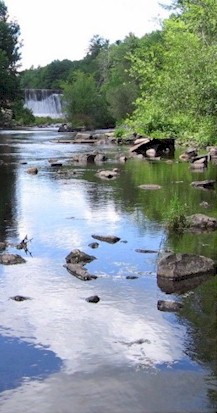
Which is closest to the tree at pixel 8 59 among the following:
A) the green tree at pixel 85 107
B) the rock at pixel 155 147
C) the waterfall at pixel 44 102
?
the green tree at pixel 85 107

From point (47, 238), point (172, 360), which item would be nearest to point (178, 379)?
point (172, 360)

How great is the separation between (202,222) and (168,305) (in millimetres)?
5905

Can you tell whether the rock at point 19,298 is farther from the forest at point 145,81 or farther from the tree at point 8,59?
the tree at point 8,59

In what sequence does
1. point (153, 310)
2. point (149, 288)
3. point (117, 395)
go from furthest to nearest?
point (149, 288), point (153, 310), point (117, 395)

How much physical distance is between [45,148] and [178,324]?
34567mm

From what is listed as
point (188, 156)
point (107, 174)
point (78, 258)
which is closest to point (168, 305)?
point (78, 258)

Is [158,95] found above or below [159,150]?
above

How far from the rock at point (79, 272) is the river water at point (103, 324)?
12 centimetres

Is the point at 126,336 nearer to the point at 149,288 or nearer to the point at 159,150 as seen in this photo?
the point at 149,288

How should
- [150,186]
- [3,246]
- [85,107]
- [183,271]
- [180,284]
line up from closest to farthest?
[180,284] → [183,271] → [3,246] → [150,186] → [85,107]

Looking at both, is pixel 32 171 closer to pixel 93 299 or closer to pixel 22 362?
pixel 93 299

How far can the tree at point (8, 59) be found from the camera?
75.8 metres

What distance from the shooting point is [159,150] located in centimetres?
4034

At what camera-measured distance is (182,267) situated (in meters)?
11.0
